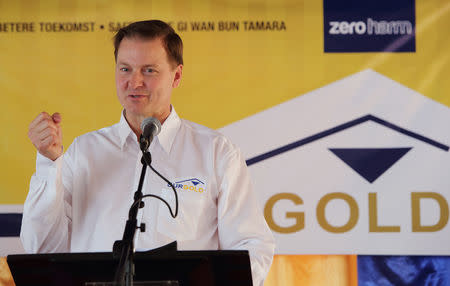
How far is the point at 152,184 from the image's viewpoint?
2158 millimetres

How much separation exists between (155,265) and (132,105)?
0.86m

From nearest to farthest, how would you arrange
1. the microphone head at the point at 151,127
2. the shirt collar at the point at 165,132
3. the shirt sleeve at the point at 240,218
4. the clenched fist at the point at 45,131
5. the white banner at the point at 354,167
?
the microphone head at the point at 151,127 → the clenched fist at the point at 45,131 → the shirt sleeve at the point at 240,218 → the shirt collar at the point at 165,132 → the white banner at the point at 354,167

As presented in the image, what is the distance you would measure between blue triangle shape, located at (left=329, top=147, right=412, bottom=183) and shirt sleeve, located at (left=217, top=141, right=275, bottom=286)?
1.33 metres

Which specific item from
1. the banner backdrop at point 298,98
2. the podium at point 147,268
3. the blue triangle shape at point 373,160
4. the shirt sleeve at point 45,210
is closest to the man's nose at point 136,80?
the shirt sleeve at point 45,210

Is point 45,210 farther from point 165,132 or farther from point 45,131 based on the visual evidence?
point 165,132

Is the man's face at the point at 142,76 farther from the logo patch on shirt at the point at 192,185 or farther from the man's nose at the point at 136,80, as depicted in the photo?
the logo patch on shirt at the point at 192,185

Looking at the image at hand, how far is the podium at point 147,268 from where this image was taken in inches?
54.0

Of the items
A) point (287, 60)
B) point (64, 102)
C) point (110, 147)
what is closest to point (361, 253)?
point (287, 60)

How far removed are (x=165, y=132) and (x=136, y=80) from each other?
276 millimetres

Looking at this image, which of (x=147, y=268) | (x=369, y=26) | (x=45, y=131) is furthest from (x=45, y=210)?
(x=369, y=26)

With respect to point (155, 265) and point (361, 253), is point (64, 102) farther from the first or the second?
point (155, 265)

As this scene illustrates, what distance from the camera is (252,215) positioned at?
2076 mm

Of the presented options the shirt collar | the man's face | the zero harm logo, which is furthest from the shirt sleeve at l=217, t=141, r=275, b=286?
the zero harm logo

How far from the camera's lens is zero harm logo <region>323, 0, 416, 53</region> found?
337 centimetres
